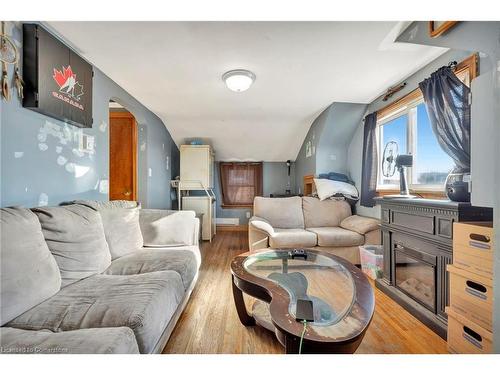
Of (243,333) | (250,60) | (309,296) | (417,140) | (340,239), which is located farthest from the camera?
(340,239)

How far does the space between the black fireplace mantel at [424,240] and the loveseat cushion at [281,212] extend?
4.10 feet

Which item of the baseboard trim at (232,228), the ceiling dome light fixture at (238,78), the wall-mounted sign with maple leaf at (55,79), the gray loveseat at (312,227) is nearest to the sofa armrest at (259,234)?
the gray loveseat at (312,227)

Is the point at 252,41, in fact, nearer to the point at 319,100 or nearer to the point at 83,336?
the point at 319,100

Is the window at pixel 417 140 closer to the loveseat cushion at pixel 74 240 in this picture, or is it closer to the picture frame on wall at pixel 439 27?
the picture frame on wall at pixel 439 27

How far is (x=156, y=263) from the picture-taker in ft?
5.09

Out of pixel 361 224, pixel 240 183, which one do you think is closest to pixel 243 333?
pixel 361 224

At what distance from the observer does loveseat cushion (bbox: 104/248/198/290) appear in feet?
4.87

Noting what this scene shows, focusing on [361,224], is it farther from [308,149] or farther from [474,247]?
[308,149]

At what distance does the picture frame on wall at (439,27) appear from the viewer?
1335mm

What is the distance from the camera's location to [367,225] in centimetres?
259

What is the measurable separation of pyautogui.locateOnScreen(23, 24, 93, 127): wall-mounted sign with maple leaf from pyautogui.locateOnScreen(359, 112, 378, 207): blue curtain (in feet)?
10.4

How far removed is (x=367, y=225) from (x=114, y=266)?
2652mm

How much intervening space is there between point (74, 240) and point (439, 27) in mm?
2721

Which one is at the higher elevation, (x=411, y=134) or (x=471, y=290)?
(x=411, y=134)
